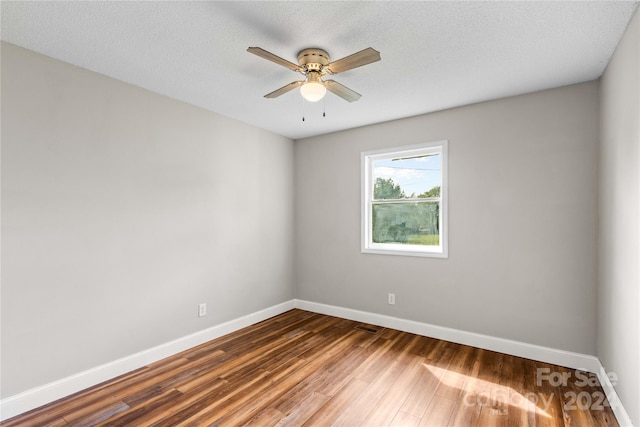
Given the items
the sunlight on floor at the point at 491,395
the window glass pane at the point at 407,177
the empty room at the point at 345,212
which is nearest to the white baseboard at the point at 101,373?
the empty room at the point at 345,212

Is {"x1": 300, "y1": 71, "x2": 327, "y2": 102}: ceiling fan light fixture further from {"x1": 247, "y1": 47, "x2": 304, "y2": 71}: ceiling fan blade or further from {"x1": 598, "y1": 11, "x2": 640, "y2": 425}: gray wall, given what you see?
{"x1": 598, "y1": 11, "x2": 640, "y2": 425}: gray wall

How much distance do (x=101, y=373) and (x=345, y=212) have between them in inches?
117

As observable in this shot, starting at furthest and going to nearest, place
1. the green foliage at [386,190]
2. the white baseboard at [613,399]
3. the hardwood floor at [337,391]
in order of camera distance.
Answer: the green foliage at [386,190] < the hardwood floor at [337,391] < the white baseboard at [613,399]

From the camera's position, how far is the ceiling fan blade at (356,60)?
181cm

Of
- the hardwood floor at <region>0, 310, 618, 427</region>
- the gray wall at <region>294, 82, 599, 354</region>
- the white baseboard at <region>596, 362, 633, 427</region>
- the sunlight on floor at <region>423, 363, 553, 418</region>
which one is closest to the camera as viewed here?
the white baseboard at <region>596, 362, 633, 427</region>

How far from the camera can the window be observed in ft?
11.6

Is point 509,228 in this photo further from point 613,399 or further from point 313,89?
point 313,89

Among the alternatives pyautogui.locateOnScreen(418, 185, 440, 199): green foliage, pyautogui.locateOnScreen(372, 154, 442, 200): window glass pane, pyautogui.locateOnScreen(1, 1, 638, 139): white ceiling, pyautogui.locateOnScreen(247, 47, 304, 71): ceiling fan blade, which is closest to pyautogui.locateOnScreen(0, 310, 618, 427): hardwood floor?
pyautogui.locateOnScreen(418, 185, 440, 199): green foliage

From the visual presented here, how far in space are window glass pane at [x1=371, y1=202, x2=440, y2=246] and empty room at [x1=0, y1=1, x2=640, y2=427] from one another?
0.08ft

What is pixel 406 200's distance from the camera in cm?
379

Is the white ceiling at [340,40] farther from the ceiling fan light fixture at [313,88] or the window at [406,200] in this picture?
the window at [406,200]

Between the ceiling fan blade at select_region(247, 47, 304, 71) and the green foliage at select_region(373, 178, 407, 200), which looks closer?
the ceiling fan blade at select_region(247, 47, 304, 71)

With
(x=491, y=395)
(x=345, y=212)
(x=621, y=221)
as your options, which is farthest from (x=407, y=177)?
(x=491, y=395)

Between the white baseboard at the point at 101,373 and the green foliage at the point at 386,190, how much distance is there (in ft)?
7.46
